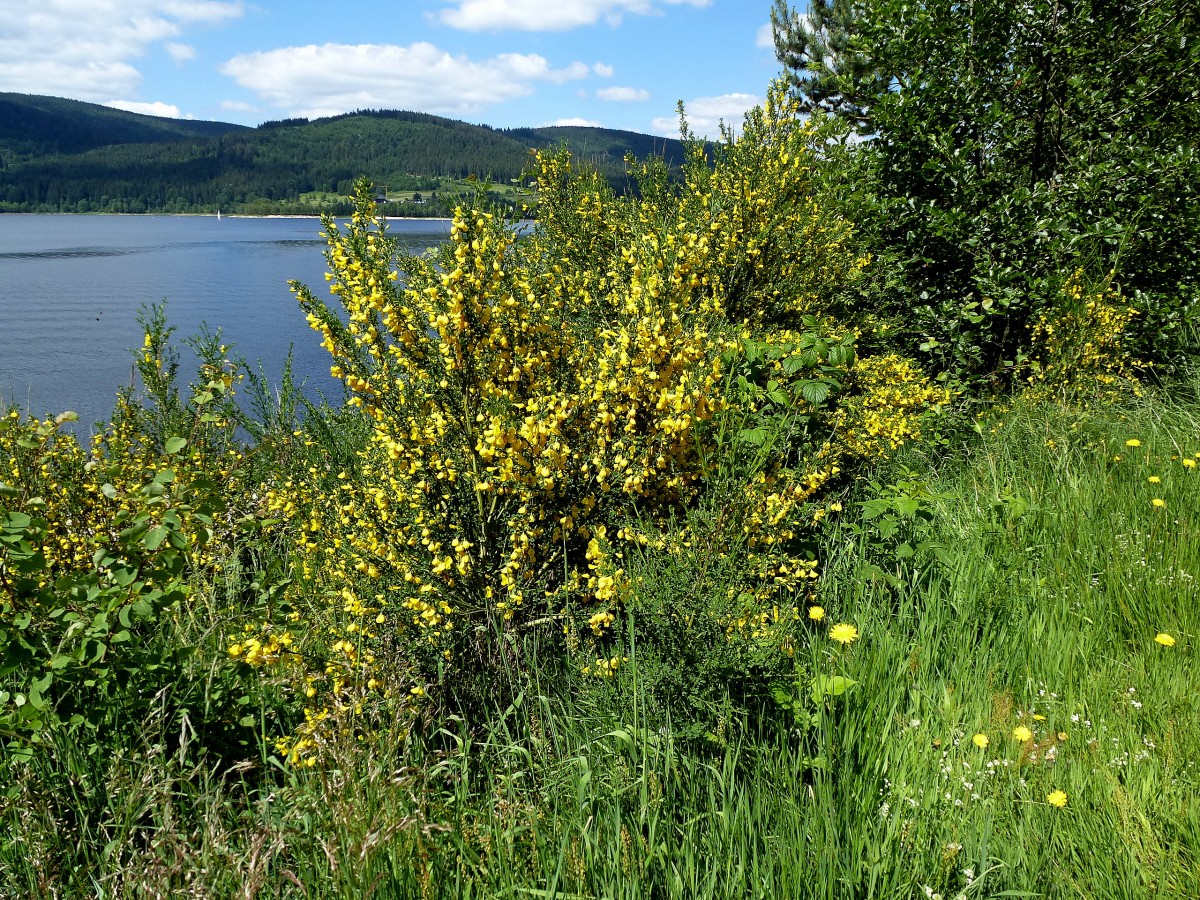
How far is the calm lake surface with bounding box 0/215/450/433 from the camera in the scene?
15.7 m

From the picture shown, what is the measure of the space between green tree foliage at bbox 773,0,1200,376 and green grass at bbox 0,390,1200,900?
338cm

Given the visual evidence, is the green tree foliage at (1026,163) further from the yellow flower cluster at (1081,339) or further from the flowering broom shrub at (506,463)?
the flowering broom shrub at (506,463)

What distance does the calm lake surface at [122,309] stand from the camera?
15.7 metres

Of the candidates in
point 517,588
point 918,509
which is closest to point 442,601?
point 517,588

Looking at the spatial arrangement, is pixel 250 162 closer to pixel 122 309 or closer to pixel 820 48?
pixel 122 309

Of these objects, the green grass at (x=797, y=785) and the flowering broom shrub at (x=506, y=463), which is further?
the flowering broom shrub at (x=506, y=463)

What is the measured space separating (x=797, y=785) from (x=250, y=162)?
578ft

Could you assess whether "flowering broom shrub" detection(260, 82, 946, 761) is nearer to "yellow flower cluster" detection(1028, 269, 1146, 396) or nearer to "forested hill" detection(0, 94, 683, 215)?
"yellow flower cluster" detection(1028, 269, 1146, 396)

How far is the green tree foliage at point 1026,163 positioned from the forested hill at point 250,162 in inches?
3354

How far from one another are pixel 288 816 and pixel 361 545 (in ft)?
3.71

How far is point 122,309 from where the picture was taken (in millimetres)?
27375

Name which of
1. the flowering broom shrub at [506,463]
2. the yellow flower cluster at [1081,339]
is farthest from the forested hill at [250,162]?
the flowering broom shrub at [506,463]

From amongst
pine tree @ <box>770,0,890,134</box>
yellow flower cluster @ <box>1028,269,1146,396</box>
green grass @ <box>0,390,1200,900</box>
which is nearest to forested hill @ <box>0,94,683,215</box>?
pine tree @ <box>770,0,890,134</box>

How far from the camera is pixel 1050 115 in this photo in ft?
19.0
